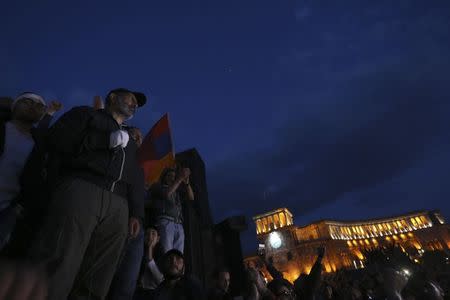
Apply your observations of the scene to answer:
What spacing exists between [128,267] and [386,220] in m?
114

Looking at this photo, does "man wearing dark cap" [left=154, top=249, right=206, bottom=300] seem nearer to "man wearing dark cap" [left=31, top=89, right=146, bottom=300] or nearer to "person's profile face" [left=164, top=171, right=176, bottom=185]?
"man wearing dark cap" [left=31, top=89, right=146, bottom=300]

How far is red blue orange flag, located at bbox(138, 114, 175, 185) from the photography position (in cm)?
693

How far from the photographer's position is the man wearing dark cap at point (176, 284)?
3518mm

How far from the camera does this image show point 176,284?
12.0ft

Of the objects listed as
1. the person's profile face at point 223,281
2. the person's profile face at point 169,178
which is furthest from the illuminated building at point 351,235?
the person's profile face at point 223,281

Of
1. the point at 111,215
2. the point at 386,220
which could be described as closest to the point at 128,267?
the point at 111,215

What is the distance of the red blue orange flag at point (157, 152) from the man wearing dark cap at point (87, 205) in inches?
146

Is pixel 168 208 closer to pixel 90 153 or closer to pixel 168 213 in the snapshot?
pixel 168 213

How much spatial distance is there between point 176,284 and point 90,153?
202cm

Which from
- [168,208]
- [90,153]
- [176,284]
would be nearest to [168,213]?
[168,208]

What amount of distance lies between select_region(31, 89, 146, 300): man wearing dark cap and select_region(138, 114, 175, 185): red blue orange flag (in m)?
3.72

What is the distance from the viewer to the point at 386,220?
99312 millimetres

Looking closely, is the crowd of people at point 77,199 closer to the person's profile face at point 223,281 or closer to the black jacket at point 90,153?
the black jacket at point 90,153

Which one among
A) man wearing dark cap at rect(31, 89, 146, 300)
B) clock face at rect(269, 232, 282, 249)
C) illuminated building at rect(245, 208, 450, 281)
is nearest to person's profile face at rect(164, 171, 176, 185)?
man wearing dark cap at rect(31, 89, 146, 300)
